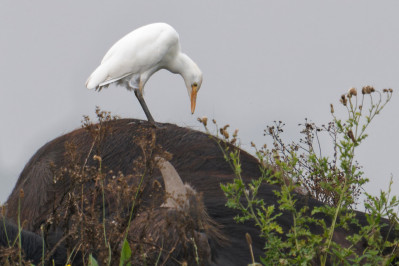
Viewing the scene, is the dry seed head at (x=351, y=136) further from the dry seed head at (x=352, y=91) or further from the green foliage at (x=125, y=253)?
the green foliage at (x=125, y=253)

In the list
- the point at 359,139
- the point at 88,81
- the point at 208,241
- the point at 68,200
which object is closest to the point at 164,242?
the point at 208,241

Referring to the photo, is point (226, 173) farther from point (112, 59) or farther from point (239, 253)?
point (112, 59)

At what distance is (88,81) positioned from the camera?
6070 mm

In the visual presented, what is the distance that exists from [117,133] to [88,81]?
190 centimetres

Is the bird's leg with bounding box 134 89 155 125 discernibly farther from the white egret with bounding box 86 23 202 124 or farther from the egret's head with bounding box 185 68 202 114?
the egret's head with bounding box 185 68 202 114

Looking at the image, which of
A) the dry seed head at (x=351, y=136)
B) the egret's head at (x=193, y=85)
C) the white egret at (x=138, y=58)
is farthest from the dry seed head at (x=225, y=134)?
the egret's head at (x=193, y=85)

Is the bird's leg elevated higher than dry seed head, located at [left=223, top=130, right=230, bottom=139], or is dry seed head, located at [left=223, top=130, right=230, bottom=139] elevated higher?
the bird's leg

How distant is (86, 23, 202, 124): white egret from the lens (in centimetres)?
609

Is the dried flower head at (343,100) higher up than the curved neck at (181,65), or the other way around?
the curved neck at (181,65)

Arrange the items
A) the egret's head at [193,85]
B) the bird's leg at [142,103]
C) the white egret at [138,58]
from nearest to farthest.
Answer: the bird's leg at [142,103], the white egret at [138,58], the egret's head at [193,85]

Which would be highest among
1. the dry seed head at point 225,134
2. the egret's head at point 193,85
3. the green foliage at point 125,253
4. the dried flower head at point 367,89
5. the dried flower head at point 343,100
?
the egret's head at point 193,85

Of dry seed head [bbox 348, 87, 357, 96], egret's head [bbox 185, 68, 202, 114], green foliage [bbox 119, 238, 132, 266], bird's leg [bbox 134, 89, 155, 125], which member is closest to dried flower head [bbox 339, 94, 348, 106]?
dry seed head [bbox 348, 87, 357, 96]

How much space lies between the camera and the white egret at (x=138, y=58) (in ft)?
20.0

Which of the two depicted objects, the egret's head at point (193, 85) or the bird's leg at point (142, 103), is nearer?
the bird's leg at point (142, 103)
